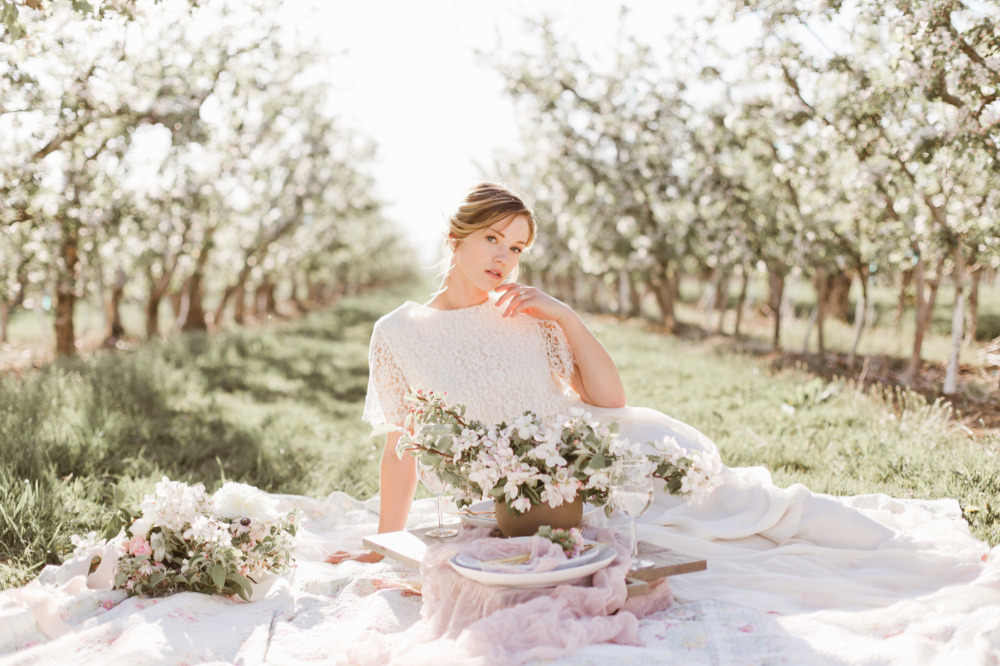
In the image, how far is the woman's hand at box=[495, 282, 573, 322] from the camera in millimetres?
3518

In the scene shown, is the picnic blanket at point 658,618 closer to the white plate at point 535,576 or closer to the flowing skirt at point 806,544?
the flowing skirt at point 806,544

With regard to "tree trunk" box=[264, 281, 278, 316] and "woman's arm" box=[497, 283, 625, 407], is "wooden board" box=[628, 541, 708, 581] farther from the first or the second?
"tree trunk" box=[264, 281, 278, 316]

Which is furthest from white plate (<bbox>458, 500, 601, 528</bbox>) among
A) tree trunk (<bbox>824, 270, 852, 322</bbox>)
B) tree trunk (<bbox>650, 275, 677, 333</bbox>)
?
tree trunk (<bbox>824, 270, 852, 322</bbox>)

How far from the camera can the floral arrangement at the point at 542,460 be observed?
278 centimetres

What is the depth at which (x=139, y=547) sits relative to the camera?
11.1 ft

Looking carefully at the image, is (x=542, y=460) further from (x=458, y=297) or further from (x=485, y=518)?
(x=458, y=297)

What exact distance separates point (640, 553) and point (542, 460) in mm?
623

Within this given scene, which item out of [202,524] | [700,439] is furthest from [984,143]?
[202,524]

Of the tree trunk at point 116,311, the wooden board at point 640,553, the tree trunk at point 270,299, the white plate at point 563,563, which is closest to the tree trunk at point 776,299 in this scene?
the wooden board at point 640,553

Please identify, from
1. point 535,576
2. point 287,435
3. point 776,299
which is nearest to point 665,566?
point 535,576

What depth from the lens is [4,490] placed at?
4336 millimetres

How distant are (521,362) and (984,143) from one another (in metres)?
4.66

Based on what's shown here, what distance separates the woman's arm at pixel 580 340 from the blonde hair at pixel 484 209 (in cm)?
30

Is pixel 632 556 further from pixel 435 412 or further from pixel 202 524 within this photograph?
pixel 202 524
